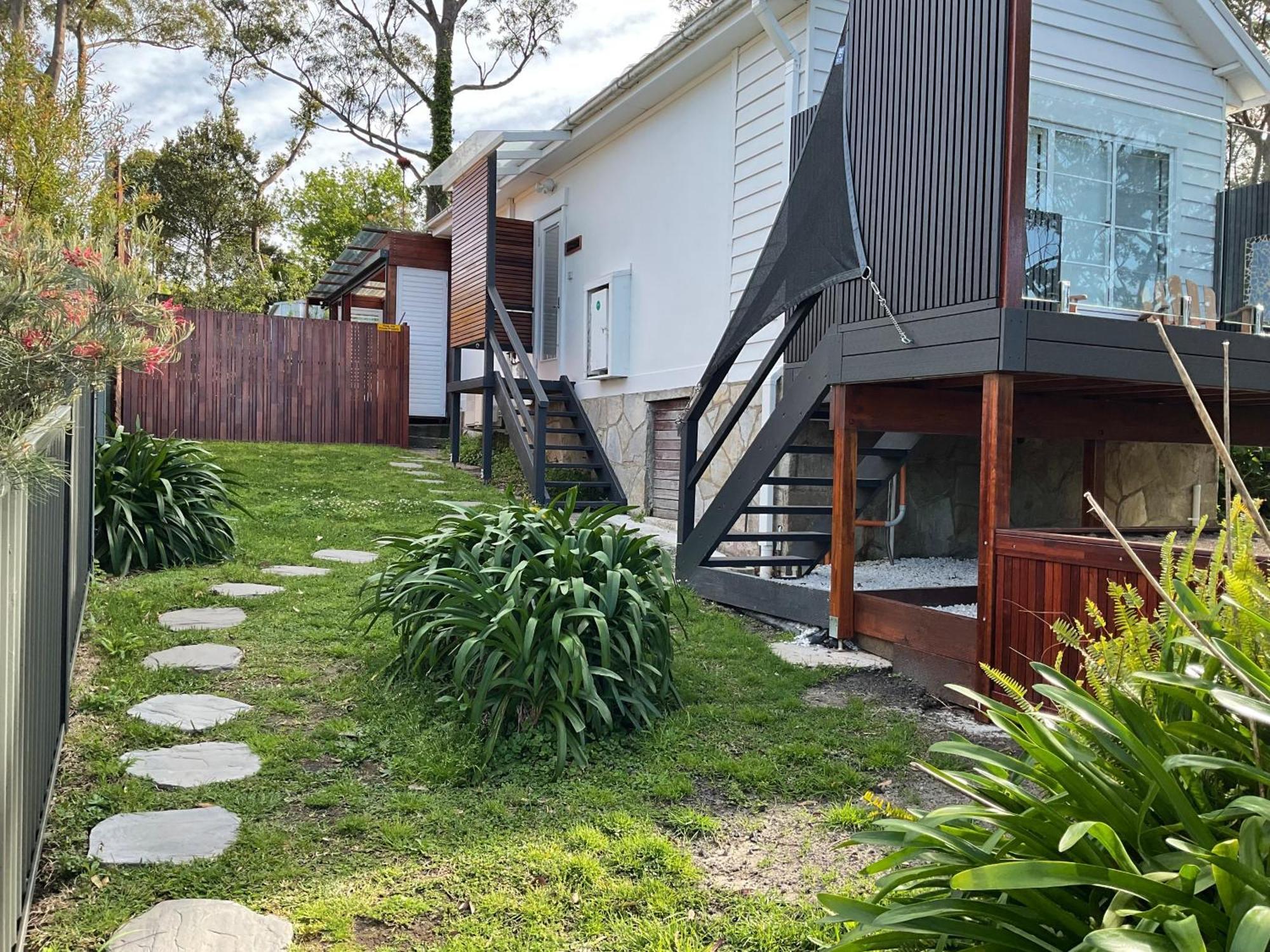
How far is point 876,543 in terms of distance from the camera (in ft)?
25.1

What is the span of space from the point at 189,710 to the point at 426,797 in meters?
1.19

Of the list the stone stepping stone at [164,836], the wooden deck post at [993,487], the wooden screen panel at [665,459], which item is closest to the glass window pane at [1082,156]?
the wooden deck post at [993,487]

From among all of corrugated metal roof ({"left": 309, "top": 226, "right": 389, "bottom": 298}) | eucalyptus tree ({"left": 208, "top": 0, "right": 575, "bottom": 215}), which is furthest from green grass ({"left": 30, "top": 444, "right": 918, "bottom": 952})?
eucalyptus tree ({"left": 208, "top": 0, "right": 575, "bottom": 215})

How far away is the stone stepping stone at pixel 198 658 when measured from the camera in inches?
161

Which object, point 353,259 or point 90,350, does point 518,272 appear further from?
point 90,350

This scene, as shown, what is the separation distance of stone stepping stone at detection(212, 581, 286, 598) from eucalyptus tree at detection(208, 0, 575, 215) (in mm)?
19733

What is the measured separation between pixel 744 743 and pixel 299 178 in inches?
1229

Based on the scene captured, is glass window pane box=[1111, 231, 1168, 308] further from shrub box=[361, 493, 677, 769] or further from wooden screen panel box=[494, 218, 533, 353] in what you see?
wooden screen panel box=[494, 218, 533, 353]

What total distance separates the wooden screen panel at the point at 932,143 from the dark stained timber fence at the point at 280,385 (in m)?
9.81

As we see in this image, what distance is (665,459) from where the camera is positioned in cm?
938

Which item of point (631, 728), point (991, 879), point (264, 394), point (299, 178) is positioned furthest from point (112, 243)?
point (299, 178)

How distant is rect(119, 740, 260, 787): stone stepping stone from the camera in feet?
9.98

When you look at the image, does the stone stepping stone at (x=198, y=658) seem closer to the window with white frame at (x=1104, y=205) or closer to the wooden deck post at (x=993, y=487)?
the wooden deck post at (x=993, y=487)

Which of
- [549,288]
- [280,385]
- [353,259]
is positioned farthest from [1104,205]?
[353,259]
